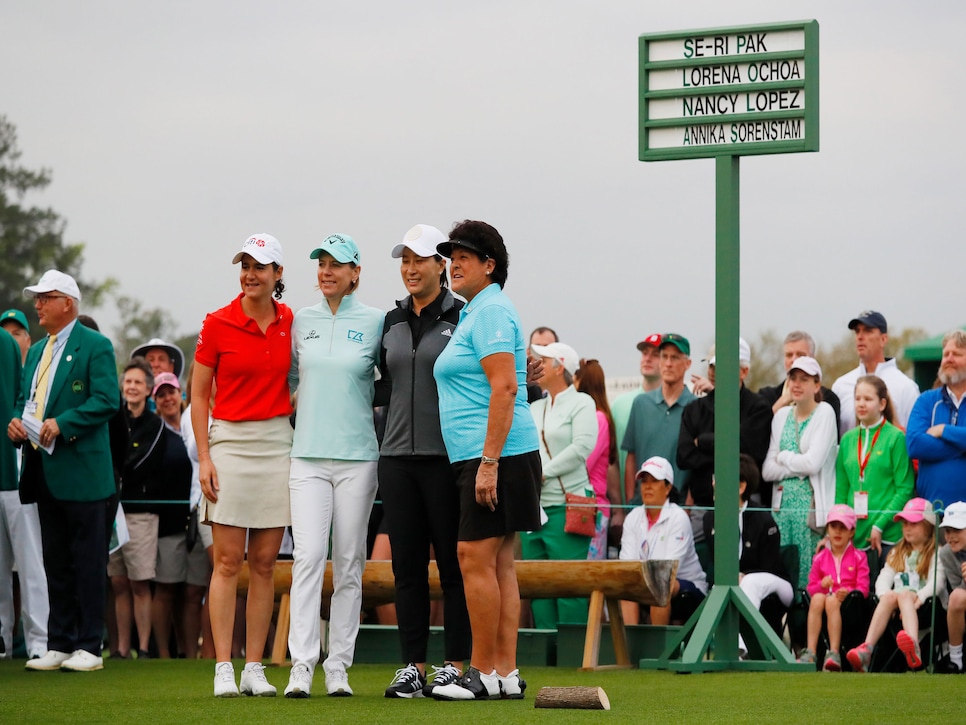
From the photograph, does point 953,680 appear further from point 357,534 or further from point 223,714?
point 223,714

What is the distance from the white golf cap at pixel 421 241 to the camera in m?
7.58

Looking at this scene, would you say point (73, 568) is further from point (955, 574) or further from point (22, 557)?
point (955, 574)

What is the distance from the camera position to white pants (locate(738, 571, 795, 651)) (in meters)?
10.2

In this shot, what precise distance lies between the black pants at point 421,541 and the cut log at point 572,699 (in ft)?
3.20

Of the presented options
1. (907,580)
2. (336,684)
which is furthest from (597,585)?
(336,684)

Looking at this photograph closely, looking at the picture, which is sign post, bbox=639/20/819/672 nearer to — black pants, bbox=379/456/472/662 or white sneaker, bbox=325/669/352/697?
black pants, bbox=379/456/472/662

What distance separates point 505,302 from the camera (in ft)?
23.8

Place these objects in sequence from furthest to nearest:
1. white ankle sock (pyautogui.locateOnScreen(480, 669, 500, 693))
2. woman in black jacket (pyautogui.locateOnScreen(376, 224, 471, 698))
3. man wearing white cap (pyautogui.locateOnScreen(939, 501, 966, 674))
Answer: man wearing white cap (pyautogui.locateOnScreen(939, 501, 966, 674)), woman in black jacket (pyautogui.locateOnScreen(376, 224, 471, 698)), white ankle sock (pyautogui.locateOnScreen(480, 669, 500, 693))

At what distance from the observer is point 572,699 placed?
21.9ft

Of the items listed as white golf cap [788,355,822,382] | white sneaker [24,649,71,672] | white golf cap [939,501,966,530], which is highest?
white golf cap [788,355,822,382]

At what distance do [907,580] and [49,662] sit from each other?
5.08 metres

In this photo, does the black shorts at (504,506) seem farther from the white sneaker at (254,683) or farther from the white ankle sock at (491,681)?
the white sneaker at (254,683)

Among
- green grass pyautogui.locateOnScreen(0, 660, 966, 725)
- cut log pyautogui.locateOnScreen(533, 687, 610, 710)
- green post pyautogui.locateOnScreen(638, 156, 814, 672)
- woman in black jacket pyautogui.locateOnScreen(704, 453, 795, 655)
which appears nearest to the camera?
green grass pyautogui.locateOnScreen(0, 660, 966, 725)

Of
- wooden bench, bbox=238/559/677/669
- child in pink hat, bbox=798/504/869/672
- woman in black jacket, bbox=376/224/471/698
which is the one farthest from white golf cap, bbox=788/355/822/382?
woman in black jacket, bbox=376/224/471/698
